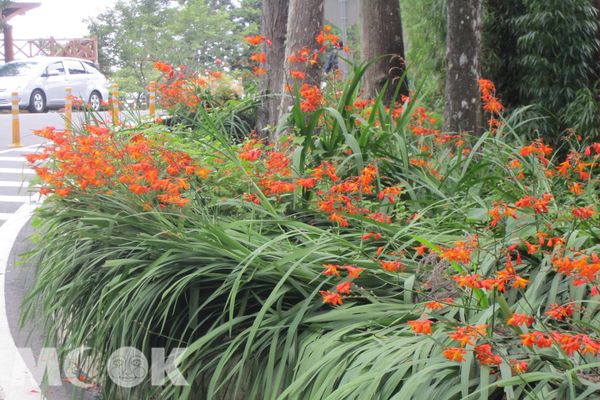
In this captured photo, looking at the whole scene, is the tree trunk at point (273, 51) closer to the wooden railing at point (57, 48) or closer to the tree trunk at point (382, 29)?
the tree trunk at point (382, 29)

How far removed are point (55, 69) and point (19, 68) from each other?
3.44 ft

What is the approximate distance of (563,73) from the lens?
14102mm

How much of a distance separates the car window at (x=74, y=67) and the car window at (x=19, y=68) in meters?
0.93

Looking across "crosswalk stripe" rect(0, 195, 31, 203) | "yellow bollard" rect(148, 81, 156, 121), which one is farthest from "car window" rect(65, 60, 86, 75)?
"yellow bollard" rect(148, 81, 156, 121)

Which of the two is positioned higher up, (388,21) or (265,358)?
(388,21)

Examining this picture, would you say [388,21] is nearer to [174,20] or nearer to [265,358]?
[265,358]

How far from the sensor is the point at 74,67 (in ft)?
98.9

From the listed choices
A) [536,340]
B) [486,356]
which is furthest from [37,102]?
[536,340]

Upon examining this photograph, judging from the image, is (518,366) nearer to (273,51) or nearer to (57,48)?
(273,51)

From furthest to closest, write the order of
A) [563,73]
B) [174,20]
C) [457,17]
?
1. [174,20]
2. [563,73]
3. [457,17]

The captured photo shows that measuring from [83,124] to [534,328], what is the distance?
4.57m

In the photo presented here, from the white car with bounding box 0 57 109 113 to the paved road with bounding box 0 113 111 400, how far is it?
13.0 m

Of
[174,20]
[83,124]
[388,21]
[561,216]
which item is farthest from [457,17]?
[174,20]

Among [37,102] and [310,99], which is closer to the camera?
[310,99]
